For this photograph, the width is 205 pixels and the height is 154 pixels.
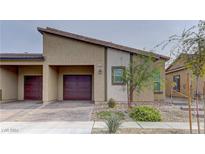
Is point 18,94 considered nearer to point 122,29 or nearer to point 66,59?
point 66,59

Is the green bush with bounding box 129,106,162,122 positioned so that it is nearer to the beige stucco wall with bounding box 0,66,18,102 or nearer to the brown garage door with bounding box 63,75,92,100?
the brown garage door with bounding box 63,75,92,100

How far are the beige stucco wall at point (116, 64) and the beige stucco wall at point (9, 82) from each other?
822 cm

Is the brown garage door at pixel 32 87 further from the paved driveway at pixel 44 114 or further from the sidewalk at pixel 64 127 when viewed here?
the sidewalk at pixel 64 127

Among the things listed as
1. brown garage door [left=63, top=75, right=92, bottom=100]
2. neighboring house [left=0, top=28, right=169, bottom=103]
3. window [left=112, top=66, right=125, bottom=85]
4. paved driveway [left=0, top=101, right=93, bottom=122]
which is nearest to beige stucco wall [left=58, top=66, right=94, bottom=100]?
brown garage door [left=63, top=75, right=92, bottom=100]

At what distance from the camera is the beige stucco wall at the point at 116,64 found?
16812 mm

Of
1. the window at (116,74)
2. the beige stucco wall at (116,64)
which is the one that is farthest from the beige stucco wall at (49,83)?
the window at (116,74)

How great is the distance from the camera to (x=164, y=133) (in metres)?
7.36

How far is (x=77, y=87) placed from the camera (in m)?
19.4

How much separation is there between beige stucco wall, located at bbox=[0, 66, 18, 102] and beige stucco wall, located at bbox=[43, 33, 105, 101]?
3725 mm

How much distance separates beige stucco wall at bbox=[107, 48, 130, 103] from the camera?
55.2 ft

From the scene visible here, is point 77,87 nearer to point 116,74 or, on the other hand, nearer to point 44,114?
point 116,74

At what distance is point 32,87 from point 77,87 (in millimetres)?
4102

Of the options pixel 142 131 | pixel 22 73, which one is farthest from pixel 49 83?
pixel 142 131
